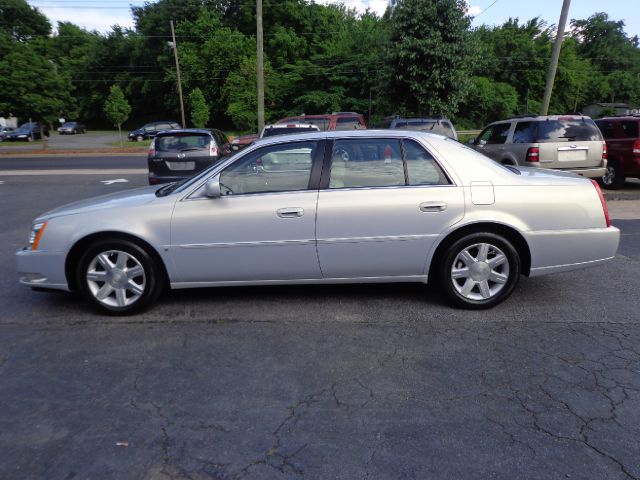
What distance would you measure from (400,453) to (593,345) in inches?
78.7

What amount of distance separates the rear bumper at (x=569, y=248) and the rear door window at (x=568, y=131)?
6.30 meters

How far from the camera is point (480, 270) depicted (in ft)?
14.2

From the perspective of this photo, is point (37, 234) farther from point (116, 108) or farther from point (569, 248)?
point (116, 108)

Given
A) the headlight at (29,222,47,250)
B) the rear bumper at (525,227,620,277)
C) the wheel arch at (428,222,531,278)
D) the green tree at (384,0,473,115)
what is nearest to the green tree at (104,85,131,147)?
the green tree at (384,0,473,115)

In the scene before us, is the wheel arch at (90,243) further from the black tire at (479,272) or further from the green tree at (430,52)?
the green tree at (430,52)

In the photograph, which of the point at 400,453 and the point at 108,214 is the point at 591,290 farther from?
the point at 108,214

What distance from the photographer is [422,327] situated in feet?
13.3

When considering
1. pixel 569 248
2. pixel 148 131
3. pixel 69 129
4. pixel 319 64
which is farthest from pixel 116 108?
pixel 569 248

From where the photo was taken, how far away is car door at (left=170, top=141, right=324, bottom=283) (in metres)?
4.21

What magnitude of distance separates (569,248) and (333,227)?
2.07 m

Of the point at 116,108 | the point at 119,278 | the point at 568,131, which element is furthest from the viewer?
the point at 116,108

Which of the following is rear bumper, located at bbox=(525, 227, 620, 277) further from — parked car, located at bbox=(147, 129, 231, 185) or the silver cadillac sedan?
parked car, located at bbox=(147, 129, 231, 185)

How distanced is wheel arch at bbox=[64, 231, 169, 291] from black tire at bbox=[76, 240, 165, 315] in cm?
3

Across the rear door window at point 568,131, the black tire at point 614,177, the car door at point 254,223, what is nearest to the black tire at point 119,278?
the car door at point 254,223
